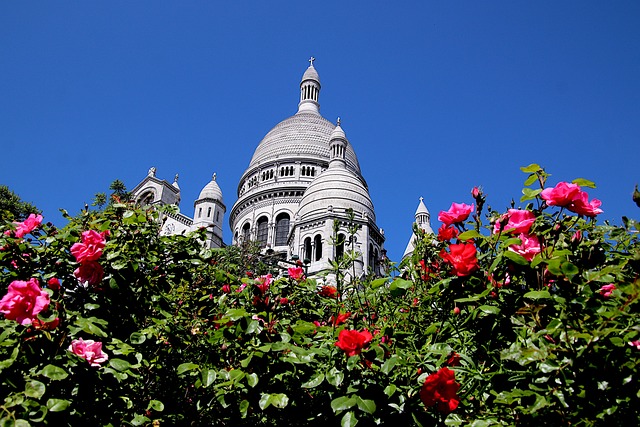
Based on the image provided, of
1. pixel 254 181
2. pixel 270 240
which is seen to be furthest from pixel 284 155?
pixel 270 240

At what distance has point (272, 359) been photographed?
378 cm

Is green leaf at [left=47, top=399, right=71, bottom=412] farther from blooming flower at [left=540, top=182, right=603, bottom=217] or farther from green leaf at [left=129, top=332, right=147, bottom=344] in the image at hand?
blooming flower at [left=540, top=182, right=603, bottom=217]

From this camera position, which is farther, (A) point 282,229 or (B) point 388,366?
(A) point 282,229

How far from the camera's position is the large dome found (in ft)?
185

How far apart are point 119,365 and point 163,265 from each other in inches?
62.3

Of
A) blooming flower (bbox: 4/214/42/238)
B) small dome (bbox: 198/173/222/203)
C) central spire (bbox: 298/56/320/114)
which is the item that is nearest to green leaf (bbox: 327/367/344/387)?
blooming flower (bbox: 4/214/42/238)

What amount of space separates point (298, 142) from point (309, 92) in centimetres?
1560

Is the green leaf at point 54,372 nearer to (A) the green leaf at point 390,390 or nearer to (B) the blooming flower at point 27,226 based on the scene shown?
(B) the blooming flower at point 27,226

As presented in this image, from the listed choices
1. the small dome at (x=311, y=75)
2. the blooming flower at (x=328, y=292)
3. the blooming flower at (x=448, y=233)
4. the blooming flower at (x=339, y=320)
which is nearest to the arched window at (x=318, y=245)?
the blooming flower at (x=328, y=292)

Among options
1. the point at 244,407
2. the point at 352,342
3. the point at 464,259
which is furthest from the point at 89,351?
the point at 464,259

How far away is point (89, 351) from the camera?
3.50m

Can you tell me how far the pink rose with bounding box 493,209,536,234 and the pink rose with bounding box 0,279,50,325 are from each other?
312cm

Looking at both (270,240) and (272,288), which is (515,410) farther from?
(270,240)

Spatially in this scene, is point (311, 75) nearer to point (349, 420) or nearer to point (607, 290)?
point (607, 290)
